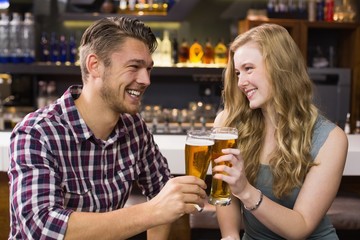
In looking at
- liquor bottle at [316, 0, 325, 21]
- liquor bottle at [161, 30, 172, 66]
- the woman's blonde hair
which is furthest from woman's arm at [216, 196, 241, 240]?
liquor bottle at [316, 0, 325, 21]

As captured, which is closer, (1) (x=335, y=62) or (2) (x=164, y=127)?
(2) (x=164, y=127)

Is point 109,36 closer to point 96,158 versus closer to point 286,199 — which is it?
point 96,158

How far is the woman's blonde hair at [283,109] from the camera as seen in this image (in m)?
1.90

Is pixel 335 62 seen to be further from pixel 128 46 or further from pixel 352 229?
pixel 128 46

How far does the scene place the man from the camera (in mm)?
1435

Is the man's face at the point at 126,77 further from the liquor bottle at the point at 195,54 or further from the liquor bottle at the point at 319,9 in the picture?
the liquor bottle at the point at 319,9

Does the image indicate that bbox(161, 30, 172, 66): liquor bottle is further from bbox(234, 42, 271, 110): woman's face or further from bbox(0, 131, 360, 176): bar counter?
bbox(234, 42, 271, 110): woman's face

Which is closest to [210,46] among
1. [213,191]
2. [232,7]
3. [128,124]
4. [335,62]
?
[232,7]

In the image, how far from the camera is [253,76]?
74.5 inches

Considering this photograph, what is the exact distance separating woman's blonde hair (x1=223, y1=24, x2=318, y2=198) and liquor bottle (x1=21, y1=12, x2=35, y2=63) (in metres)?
3.27

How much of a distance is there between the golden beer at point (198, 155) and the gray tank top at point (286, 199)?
1.78 ft

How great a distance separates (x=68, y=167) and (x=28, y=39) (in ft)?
11.7

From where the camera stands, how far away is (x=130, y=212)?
1438 mm

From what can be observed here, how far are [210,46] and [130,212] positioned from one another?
12.6 feet
